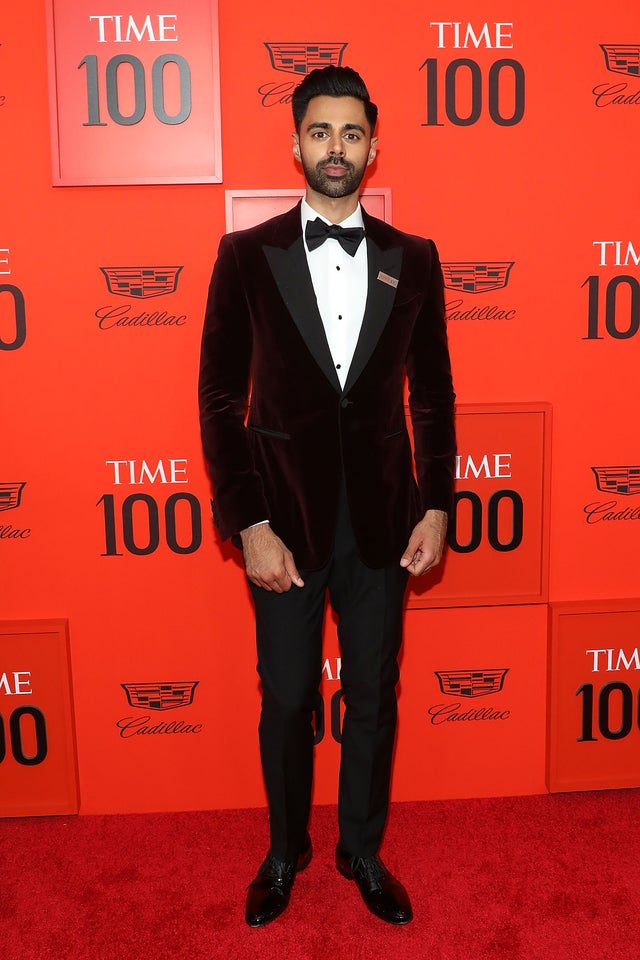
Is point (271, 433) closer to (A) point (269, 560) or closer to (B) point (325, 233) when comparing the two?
(A) point (269, 560)

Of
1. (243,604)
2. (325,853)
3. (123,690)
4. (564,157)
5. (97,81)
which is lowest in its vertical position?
(325,853)

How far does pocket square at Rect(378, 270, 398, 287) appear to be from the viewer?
2.04 m

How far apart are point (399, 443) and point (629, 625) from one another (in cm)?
110

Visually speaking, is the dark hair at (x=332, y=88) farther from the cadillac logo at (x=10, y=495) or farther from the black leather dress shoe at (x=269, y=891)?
the black leather dress shoe at (x=269, y=891)

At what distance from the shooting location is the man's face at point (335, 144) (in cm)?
198

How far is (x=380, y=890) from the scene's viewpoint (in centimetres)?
216

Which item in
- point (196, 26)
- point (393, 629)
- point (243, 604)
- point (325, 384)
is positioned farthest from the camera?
point (243, 604)

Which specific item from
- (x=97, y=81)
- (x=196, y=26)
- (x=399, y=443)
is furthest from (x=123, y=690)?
(x=196, y=26)

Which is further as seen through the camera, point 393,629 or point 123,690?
point 123,690

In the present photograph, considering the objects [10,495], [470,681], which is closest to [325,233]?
[10,495]

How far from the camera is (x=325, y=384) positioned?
198cm

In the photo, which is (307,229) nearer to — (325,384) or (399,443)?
(325,384)

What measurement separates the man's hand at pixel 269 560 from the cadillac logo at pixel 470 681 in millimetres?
898

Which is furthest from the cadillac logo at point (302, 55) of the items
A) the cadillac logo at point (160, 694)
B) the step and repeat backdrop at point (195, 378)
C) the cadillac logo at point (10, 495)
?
the cadillac logo at point (160, 694)
